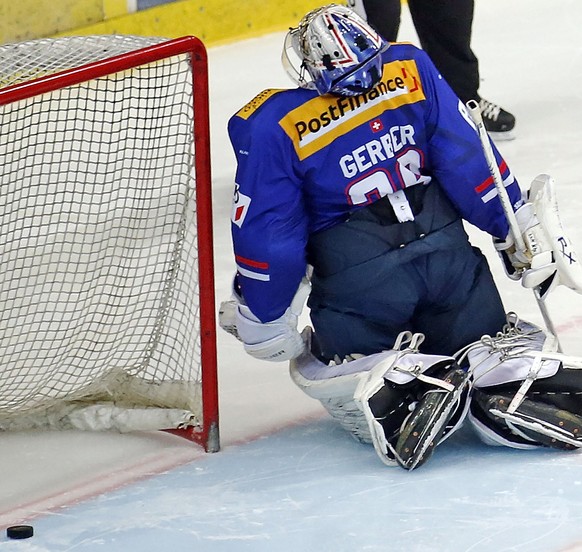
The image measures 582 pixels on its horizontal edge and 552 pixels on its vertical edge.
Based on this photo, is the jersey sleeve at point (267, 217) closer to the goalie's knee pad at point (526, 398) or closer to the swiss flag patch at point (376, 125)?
the swiss flag patch at point (376, 125)

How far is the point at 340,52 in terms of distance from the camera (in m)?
2.35

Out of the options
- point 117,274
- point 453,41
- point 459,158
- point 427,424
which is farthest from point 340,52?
point 453,41

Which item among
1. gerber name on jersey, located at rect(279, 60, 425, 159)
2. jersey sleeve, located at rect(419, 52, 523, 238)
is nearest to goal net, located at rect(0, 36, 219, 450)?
gerber name on jersey, located at rect(279, 60, 425, 159)

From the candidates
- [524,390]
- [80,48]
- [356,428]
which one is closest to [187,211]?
→ [80,48]

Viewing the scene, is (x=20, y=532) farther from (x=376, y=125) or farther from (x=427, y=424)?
(x=376, y=125)

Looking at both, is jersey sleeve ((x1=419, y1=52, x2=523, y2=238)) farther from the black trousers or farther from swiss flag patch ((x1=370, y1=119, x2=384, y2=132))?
the black trousers

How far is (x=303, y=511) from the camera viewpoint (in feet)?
7.40

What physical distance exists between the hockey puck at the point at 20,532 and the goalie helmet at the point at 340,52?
84cm

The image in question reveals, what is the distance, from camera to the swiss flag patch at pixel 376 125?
7.87ft

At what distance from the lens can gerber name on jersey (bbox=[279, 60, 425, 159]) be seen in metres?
2.37

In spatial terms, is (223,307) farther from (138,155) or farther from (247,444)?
(138,155)

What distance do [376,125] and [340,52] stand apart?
14 cm

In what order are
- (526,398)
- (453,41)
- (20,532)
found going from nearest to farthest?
(20,532) → (526,398) → (453,41)

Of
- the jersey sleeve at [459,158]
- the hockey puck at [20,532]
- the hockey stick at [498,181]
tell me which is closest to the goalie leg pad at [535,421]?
the hockey stick at [498,181]
